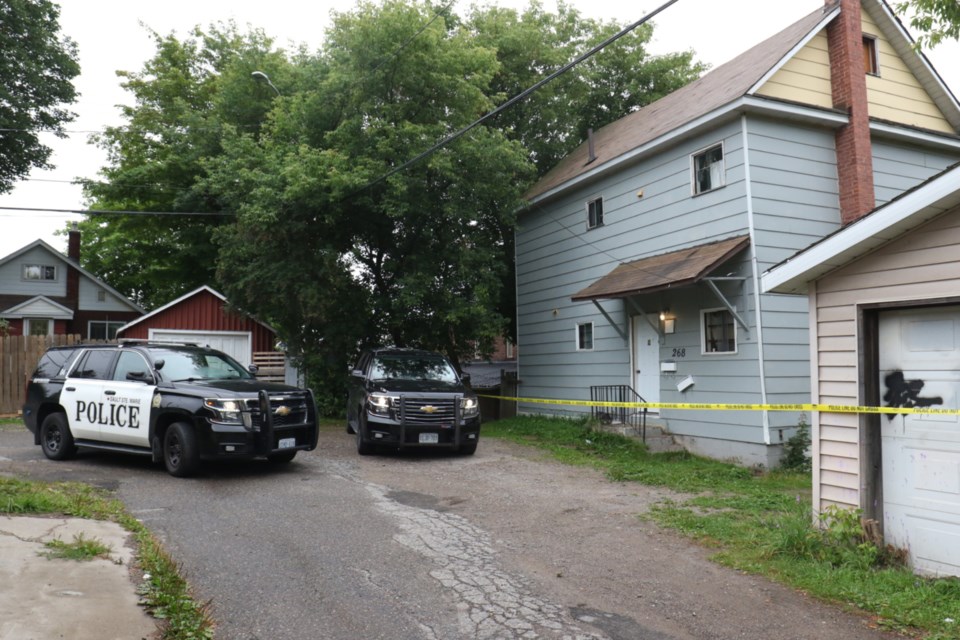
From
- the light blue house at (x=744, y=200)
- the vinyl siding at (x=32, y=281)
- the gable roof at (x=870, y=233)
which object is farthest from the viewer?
the vinyl siding at (x=32, y=281)

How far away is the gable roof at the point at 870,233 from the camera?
536 centimetres

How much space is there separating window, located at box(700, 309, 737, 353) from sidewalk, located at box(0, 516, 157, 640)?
997 centimetres

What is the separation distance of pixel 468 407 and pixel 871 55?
10807 millimetres

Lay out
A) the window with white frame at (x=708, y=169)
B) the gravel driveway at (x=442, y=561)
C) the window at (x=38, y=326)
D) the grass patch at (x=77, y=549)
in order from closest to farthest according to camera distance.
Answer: the gravel driveway at (x=442, y=561) → the grass patch at (x=77, y=549) → the window with white frame at (x=708, y=169) → the window at (x=38, y=326)

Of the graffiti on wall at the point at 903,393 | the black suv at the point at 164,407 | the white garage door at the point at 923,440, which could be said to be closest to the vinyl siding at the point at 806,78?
the white garage door at the point at 923,440

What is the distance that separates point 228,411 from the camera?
8.64 m

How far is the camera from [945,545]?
5.44m

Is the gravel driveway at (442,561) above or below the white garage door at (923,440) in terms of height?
below

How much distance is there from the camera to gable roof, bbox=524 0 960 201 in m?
12.3

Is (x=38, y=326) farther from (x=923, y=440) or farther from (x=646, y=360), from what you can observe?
(x=923, y=440)

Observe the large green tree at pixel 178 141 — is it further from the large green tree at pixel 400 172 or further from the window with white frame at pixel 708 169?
the window with white frame at pixel 708 169

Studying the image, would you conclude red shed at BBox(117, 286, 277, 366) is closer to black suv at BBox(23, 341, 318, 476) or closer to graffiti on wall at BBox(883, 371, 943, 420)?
black suv at BBox(23, 341, 318, 476)

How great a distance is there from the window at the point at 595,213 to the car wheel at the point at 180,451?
10250 mm

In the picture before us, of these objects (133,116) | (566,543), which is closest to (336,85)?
(566,543)
